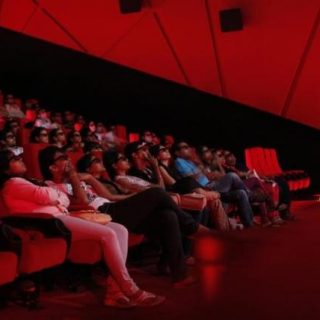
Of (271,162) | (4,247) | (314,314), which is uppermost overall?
(4,247)

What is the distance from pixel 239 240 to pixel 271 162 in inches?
73.9

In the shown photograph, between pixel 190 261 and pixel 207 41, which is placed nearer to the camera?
pixel 190 261

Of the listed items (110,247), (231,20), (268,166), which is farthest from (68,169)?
(268,166)

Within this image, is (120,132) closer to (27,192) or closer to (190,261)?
(190,261)

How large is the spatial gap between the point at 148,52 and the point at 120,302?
3.06 m

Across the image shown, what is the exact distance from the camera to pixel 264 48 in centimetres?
367

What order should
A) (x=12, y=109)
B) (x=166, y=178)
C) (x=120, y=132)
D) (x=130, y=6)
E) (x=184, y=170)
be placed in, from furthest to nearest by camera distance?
(x=120, y=132) < (x=130, y=6) < (x=12, y=109) < (x=184, y=170) < (x=166, y=178)

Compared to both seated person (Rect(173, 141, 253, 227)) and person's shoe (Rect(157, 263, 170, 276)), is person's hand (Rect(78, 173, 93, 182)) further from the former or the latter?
seated person (Rect(173, 141, 253, 227))

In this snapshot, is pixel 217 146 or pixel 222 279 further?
pixel 217 146

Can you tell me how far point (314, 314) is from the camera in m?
1.09

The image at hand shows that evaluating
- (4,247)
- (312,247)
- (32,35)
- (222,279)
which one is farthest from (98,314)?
(32,35)

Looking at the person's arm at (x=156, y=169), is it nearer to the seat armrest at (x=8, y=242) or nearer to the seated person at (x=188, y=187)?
the seated person at (x=188, y=187)

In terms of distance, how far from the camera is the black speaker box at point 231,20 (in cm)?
342

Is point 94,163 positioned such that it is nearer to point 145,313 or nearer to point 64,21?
point 145,313
